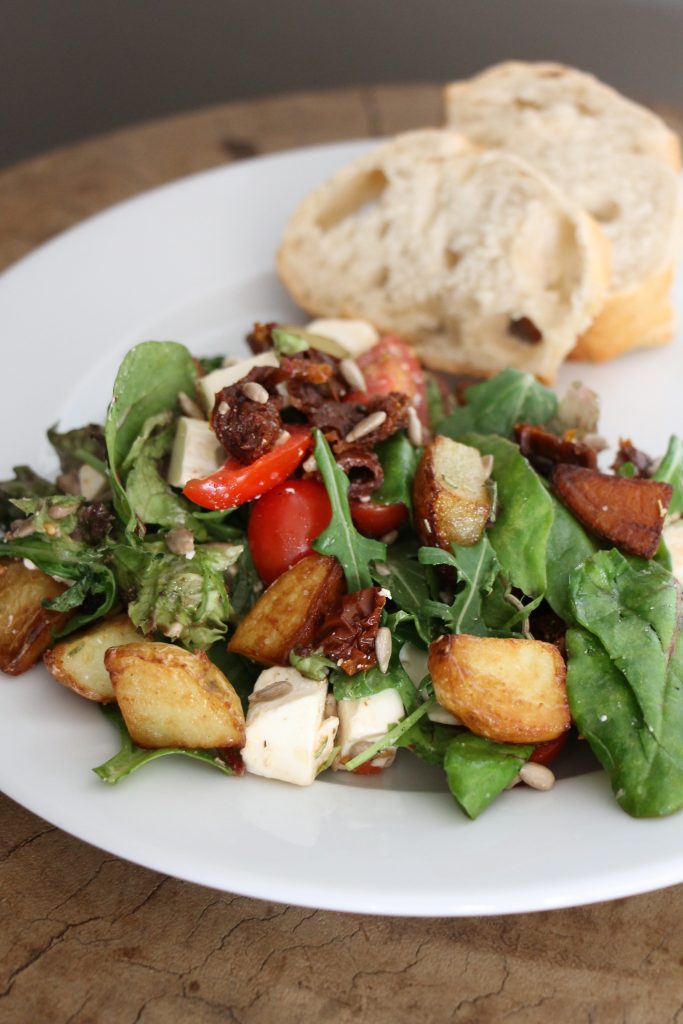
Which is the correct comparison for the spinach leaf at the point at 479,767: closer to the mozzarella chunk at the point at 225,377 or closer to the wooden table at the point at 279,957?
the wooden table at the point at 279,957

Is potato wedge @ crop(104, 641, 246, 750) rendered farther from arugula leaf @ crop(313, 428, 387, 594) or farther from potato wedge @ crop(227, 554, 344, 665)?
arugula leaf @ crop(313, 428, 387, 594)

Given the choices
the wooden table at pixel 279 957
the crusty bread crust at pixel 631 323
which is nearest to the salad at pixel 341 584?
the wooden table at pixel 279 957

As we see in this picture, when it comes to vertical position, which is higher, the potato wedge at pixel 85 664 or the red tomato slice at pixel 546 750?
the potato wedge at pixel 85 664

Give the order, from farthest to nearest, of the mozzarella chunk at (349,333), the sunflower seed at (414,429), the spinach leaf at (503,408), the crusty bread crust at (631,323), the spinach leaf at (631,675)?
1. the crusty bread crust at (631,323)
2. the mozzarella chunk at (349,333)
3. the spinach leaf at (503,408)
4. the sunflower seed at (414,429)
5. the spinach leaf at (631,675)

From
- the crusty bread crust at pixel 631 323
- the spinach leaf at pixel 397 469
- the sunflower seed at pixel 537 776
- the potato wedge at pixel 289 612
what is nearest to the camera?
the sunflower seed at pixel 537 776

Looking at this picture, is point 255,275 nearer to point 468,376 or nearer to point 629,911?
point 468,376

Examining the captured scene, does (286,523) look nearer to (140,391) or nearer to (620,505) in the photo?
(140,391)

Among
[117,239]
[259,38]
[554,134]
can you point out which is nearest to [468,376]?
[554,134]
